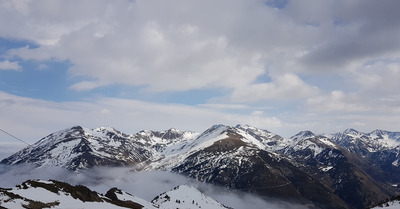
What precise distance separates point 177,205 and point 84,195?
103912 mm

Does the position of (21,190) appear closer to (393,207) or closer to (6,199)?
(6,199)

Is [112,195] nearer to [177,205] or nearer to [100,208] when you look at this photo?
[100,208]

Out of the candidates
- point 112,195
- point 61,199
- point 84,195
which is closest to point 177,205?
point 112,195

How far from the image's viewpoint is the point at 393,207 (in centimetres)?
7331

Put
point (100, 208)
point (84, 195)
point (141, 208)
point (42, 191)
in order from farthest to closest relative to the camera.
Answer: point (141, 208), point (84, 195), point (100, 208), point (42, 191)

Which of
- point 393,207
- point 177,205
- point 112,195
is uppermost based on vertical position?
point 393,207

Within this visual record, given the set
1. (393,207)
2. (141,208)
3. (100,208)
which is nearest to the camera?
(393,207)

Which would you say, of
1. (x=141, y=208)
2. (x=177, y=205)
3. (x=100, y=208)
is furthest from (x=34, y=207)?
(x=177, y=205)

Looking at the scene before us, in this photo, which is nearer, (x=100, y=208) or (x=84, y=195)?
(x=100, y=208)

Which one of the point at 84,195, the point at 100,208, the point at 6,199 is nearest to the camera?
the point at 6,199

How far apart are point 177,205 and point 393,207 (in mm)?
142058

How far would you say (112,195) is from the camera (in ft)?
454

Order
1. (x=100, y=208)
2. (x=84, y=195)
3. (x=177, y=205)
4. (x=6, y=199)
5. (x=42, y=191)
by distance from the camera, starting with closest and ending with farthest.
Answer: (x=6, y=199) < (x=42, y=191) < (x=100, y=208) < (x=84, y=195) < (x=177, y=205)

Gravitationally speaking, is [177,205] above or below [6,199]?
below
